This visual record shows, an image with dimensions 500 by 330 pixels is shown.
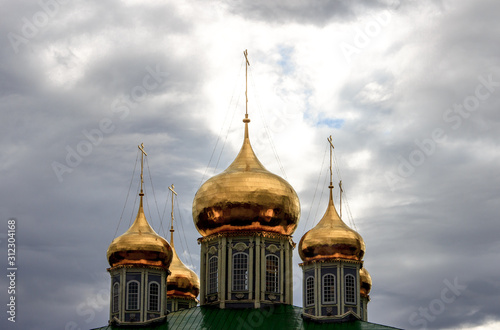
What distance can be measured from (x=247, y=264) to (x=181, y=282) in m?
13.1

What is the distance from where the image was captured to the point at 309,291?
6975cm

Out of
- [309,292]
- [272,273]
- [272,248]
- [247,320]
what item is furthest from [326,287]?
[272,248]

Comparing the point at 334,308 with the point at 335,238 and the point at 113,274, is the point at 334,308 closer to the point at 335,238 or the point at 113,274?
the point at 335,238

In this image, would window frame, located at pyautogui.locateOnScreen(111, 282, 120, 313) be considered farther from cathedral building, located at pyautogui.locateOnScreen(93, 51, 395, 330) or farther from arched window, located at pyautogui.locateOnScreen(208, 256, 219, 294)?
arched window, located at pyautogui.locateOnScreen(208, 256, 219, 294)

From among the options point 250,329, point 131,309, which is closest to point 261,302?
point 250,329

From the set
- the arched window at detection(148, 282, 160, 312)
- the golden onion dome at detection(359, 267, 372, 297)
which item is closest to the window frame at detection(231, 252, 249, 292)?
the arched window at detection(148, 282, 160, 312)

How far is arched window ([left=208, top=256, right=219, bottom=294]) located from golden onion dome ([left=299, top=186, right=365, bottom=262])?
5659mm

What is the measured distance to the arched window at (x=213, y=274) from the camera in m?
72.8

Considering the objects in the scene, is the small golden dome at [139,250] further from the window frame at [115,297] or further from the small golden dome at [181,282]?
the small golden dome at [181,282]

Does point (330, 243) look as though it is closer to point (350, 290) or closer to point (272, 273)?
point (350, 290)

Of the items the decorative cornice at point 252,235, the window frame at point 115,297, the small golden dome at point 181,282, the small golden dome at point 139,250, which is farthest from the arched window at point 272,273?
the small golden dome at point 181,282

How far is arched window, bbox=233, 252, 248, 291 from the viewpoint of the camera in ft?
236

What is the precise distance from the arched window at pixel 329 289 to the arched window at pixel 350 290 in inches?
30.3

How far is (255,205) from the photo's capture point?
72938mm
